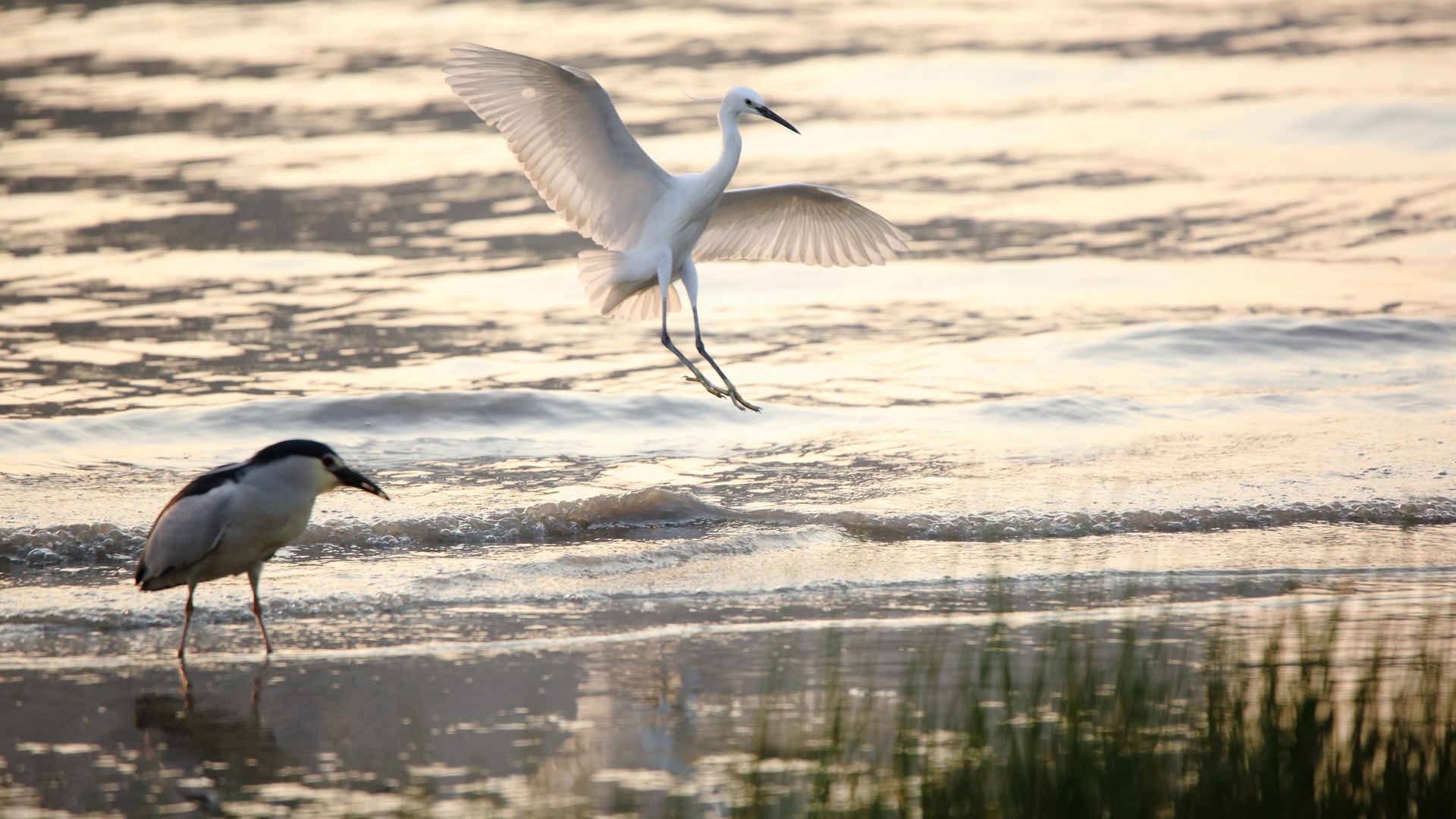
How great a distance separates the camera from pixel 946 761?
420cm

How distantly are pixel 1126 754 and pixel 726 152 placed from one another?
17.3ft

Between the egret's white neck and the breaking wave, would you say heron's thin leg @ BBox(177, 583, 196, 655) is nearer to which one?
the breaking wave

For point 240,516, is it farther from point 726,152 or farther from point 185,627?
point 726,152

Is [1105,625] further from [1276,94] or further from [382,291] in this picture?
[1276,94]

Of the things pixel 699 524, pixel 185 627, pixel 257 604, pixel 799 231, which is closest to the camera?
pixel 185 627

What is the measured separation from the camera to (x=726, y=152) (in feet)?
28.4

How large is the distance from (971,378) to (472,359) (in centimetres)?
416

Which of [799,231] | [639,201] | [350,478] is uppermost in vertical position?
[639,201]

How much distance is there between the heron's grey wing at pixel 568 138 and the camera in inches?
319

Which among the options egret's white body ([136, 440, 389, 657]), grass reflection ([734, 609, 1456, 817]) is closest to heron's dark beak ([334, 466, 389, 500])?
egret's white body ([136, 440, 389, 657])

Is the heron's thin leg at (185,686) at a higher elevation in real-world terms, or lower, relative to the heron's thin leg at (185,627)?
lower

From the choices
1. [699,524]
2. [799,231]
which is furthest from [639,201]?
[699,524]

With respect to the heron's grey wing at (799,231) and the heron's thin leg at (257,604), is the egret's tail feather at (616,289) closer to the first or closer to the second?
the heron's grey wing at (799,231)

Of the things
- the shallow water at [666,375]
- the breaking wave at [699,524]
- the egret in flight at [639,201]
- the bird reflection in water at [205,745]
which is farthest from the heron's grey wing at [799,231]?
the bird reflection in water at [205,745]
